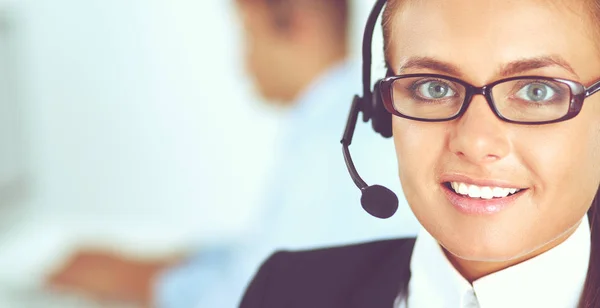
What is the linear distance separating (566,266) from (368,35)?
0.24 meters

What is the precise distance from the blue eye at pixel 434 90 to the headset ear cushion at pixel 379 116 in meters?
0.08

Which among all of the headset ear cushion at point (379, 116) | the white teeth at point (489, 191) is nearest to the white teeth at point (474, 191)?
the white teeth at point (489, 191)

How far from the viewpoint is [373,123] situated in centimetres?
68

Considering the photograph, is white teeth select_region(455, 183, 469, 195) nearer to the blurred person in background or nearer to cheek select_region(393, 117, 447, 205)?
cheek select_region(393, 117, 447, 205)

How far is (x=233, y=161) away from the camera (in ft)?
9.77

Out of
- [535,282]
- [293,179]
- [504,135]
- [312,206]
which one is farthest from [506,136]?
[293,179]

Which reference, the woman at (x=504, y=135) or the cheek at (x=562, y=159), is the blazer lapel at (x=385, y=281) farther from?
the cheek at (x=562, y=159)

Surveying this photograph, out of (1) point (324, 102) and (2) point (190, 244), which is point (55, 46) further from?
(1) point (324, 102)

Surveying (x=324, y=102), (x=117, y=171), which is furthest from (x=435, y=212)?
(x=117, y=171)

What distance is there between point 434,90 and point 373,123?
0.41ft

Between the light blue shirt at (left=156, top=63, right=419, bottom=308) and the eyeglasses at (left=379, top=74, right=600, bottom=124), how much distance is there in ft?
0.91

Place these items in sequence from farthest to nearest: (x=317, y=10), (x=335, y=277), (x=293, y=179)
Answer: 1. (x=317, y=10)
2. (x=293, y=179)
3. (x=335, y=277)

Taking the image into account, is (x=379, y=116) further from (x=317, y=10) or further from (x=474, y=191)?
(x=317, y=10)

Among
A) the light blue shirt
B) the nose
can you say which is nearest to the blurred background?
the light blue shirt
